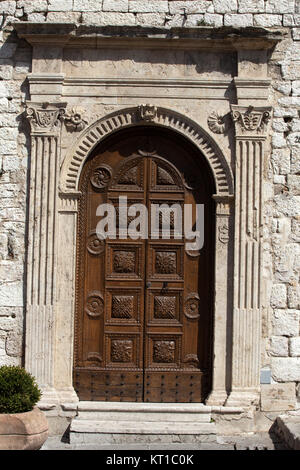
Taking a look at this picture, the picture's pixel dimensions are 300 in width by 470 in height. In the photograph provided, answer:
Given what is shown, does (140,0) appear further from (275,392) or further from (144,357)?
(275,392)

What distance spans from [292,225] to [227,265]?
0.84 meters

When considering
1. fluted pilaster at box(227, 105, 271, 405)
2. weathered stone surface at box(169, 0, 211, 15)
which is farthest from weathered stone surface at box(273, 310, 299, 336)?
weathered stone surface at box(169, 0, 211, 15)

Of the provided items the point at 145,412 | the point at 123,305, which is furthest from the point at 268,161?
the point at 145,412

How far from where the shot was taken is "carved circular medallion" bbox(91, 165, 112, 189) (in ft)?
25.1

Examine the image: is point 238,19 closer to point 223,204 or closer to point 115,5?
point 115,5

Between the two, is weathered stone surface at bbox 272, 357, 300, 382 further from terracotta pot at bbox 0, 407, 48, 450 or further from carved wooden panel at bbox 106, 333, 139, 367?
terracotta pot at bbox 0, 407, 48, 450

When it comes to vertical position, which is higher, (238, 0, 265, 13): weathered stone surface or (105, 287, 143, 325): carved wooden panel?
(238, 0, 265, 13): weathered stone surface

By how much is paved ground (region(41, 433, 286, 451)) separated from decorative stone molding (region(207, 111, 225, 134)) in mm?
3291

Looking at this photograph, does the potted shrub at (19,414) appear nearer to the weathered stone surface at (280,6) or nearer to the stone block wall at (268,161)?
the stone block wall at (268,161)

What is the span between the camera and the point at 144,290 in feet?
Result: 25.0

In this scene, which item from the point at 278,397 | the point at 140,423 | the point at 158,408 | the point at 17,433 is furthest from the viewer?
the point at 278,397

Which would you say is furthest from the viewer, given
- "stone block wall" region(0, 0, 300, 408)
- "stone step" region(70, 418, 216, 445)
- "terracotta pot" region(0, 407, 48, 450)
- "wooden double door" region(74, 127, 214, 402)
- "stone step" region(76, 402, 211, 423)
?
"wooden double door" region(74, 127, 214, 402)

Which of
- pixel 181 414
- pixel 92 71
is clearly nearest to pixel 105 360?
pixel 181 414

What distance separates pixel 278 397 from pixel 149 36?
13.6 ft
